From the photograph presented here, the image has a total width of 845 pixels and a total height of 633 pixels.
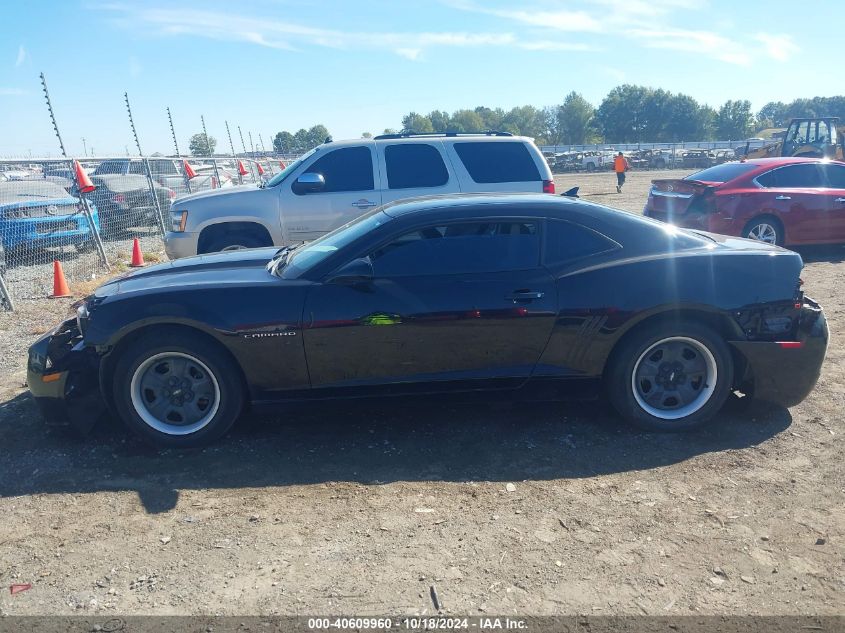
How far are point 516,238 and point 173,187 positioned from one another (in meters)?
13.3

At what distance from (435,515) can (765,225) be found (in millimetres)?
8439

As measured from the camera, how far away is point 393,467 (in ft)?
12.3

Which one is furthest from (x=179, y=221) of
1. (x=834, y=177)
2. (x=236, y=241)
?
(x=834, y=177)

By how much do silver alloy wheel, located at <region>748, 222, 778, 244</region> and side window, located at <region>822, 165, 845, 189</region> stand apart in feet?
4.08

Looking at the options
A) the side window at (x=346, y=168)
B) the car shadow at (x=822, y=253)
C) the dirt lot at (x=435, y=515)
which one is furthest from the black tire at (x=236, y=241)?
the car shadow at (x=822, y=253)

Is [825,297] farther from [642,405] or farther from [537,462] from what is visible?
[537,462]

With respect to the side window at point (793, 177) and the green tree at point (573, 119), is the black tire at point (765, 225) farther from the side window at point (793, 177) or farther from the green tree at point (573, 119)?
the green tree at point (573, 119)

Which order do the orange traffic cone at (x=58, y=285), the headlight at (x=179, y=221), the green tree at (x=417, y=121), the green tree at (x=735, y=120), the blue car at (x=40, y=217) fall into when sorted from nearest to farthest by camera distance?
the headlight at (x=179, y=221) → the orange traffic cone at (x=58, y=285) → the blue car at (x=40, y=217) → the green tree at (x=417, y=121) → the green tree at (x=735, y=120)

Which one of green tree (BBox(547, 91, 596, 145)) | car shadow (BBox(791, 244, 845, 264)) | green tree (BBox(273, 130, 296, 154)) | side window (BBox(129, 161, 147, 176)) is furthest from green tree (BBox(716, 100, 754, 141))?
side window (BBox(129, 161, 147, 176))

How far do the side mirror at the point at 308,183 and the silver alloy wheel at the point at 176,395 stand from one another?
4132mm

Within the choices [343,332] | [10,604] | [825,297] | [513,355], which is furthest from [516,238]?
[825,297]

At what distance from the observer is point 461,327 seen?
393cm

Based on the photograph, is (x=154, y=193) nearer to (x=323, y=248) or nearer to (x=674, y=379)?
(x=323, y=248)

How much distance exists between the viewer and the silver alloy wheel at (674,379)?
4105mm
